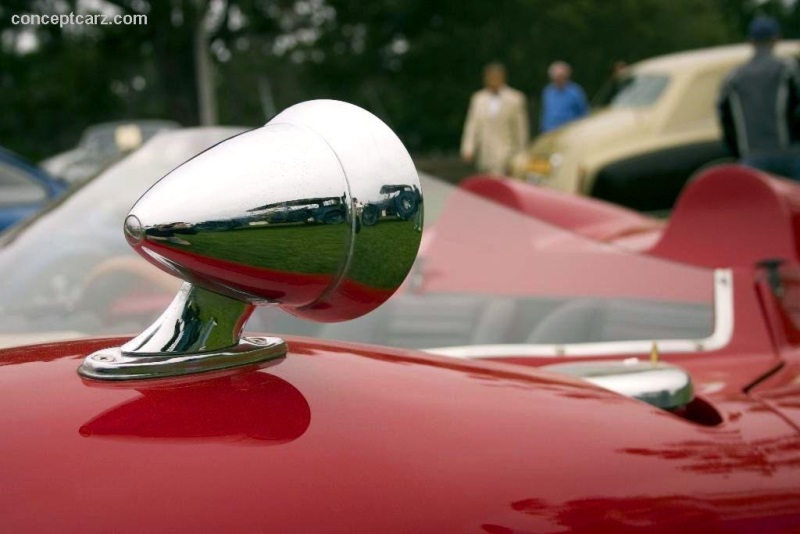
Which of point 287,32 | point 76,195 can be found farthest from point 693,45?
point 76,195

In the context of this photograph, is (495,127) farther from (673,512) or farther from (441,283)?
(673,512)

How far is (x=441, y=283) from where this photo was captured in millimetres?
2094

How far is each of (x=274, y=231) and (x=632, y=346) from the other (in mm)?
1155

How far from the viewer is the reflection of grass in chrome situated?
859 mm

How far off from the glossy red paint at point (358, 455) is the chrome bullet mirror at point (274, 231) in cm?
5

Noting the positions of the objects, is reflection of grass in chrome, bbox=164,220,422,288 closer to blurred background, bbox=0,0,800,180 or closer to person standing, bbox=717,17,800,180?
person standing, bbox=717,17,800,180

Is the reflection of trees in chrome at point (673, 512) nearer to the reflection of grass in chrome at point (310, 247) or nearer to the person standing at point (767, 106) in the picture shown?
the reflection of grass in chrome at point (310, 247)

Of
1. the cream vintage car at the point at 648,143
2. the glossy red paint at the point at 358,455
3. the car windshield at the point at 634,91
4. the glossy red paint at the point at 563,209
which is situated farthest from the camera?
the car windshield at the point at 634,91

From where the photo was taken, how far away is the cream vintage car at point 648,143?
9.46 meters

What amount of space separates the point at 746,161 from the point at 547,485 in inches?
270

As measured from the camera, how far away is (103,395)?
0.88 meters

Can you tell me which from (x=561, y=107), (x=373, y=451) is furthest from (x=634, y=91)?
(x=373, y=451)

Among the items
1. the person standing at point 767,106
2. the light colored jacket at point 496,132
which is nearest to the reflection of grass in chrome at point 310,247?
the person standing at point 767,106

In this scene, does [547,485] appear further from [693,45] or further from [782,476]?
[693,45]
